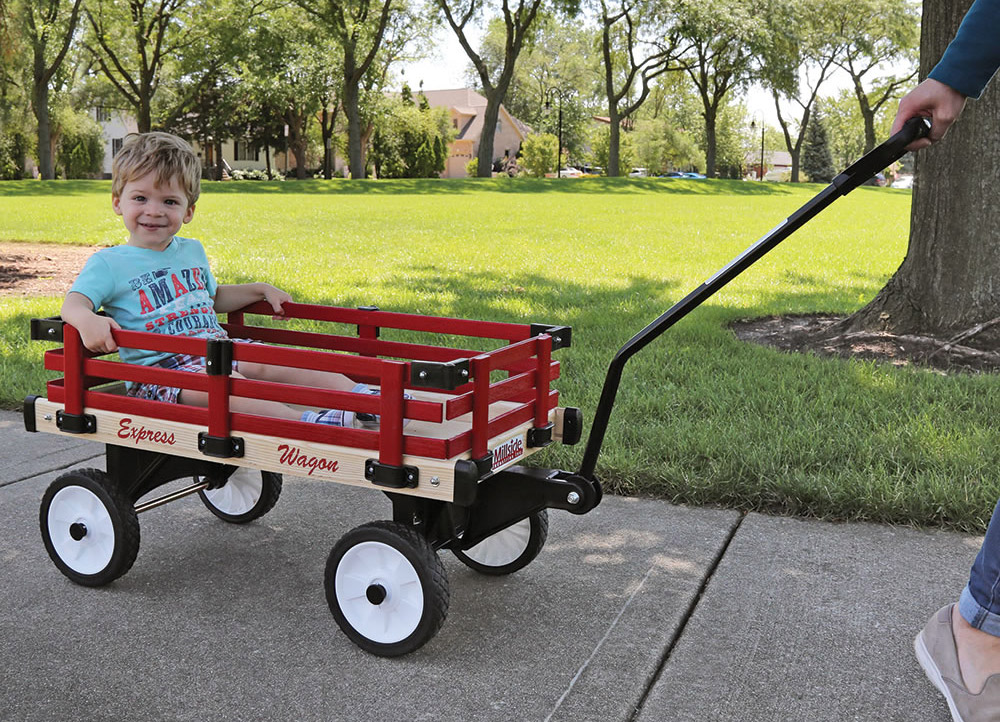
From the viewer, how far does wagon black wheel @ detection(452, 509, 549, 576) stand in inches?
121

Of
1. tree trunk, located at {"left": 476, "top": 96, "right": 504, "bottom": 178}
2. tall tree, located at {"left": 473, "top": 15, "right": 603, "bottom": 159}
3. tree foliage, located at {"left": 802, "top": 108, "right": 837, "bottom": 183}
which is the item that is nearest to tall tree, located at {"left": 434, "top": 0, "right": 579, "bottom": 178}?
tree trunk, located at {"left": 476, "top": 96, "right": 504, "bottom": 178}

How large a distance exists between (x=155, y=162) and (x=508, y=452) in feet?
4.77

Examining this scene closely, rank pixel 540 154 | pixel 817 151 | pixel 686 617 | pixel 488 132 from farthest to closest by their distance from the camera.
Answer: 1. pixel 817 151
2. pixel 540 154
3. pixel 488 132
4. pixel 686 617

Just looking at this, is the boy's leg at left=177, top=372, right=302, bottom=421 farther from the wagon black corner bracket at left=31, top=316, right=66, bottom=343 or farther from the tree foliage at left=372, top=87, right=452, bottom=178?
the tree foliage at left=372, top=87, right=452, bottom=178

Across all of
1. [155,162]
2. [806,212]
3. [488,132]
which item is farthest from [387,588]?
[488,132]

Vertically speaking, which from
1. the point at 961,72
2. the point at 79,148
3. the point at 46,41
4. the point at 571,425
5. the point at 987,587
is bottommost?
the point at 987,587

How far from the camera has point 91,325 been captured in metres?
2.88

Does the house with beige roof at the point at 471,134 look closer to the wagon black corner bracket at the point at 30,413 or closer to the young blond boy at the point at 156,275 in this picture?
the young blond boy at the point at 156,275

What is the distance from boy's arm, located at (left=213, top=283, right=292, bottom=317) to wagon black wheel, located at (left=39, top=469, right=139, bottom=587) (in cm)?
76

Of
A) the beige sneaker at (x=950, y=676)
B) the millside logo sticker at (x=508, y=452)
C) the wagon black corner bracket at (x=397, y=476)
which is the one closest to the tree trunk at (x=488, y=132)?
the millside logo sticker at (x=508, y=452)

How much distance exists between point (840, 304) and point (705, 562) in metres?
5.38

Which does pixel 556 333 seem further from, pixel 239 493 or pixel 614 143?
pixel 614 143

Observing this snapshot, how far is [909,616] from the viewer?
2824 mm

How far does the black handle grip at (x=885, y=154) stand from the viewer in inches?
89.3
